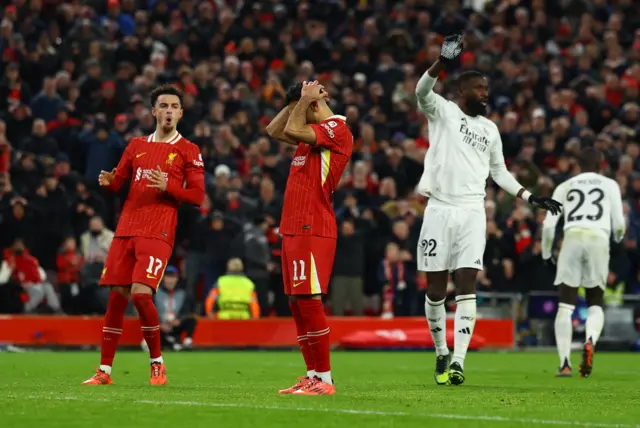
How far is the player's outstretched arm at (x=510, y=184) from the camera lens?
11891 mm

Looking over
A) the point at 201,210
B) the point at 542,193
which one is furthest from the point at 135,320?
the point at 542,193

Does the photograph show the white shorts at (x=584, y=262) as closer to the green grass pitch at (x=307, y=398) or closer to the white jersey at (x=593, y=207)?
the white jersey at (x=593, y=207)

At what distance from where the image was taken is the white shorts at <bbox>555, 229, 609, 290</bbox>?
13.9 m

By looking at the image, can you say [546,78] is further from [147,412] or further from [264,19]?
[147,412]

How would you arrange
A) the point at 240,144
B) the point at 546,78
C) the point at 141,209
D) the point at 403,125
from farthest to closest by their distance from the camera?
1. the point at 546,78
2. the point at 403,125
3. the point at 240,144
4. the point at 141,209

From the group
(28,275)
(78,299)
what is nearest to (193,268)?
(78,299)

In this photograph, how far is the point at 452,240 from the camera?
1154 cm

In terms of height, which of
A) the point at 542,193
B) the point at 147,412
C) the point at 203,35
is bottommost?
the point at 147,412

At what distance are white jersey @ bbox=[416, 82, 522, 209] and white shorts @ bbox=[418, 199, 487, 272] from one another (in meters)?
0.12

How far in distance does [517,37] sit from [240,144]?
8677 millimetres

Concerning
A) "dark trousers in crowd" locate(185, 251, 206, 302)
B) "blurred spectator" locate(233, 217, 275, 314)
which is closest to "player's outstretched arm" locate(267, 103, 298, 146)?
"blurred spectator" locate(233, 217, 275, 314)

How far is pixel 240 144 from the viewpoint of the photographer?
24328 mm

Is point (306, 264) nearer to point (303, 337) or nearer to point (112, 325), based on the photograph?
point (303, 337)

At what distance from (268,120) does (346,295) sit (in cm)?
415
